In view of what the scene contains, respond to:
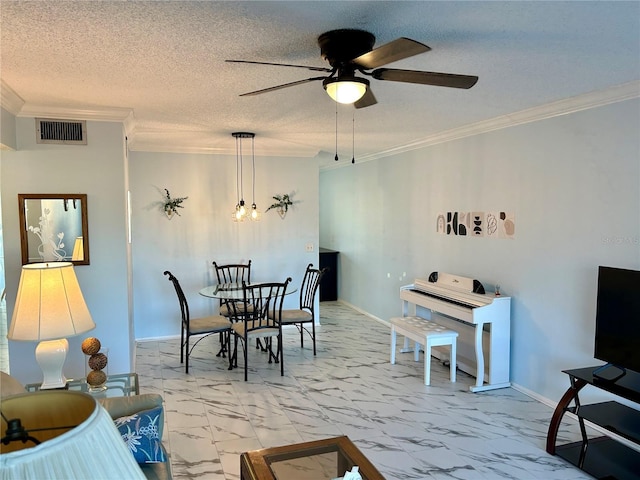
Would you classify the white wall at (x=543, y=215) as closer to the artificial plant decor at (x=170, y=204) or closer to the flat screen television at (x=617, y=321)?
the flat screen television at (x=617, y=321)

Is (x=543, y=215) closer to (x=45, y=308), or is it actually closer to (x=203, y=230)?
(x=45, y=308)

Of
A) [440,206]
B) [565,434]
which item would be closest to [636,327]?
[565,434]

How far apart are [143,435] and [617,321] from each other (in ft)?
9.91

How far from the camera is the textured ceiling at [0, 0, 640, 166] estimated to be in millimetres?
1959

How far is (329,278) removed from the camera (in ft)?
27.1

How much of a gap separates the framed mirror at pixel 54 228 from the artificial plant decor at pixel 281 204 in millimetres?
2793

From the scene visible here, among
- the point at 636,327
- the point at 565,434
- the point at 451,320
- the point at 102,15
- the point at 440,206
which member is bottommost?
the point at 565,434

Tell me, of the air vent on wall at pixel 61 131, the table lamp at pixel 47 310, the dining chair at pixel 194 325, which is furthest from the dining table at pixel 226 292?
the table lamp at pixel 47 310

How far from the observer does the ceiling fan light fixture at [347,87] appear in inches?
86.1

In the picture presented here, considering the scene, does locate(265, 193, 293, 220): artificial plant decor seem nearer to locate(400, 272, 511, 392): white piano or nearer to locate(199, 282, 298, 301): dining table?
locate(199, 282, 298, 301): dining table

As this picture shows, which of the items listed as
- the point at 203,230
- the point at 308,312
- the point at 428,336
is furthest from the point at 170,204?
the point at 428,336

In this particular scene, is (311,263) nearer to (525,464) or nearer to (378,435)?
(378,435)

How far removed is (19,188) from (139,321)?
259 centimetres

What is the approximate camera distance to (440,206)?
17.2 feet
